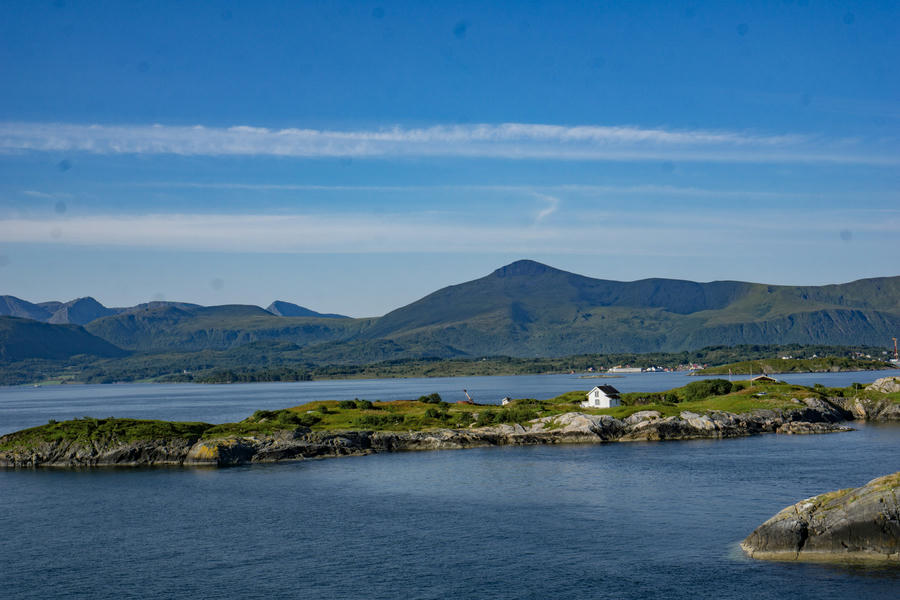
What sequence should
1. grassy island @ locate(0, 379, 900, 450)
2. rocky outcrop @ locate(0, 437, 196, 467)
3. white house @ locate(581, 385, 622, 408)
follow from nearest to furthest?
1. rocky outcrop @ locate(0, 437, 196, 467)
2. grassy island @ locate(0, 379, 900, 450)
3. white house @ locate(581, 385, 622, 408)

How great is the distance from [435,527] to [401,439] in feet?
173

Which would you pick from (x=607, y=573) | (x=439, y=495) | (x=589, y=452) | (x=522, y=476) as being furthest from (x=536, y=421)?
(x=607, y=573)

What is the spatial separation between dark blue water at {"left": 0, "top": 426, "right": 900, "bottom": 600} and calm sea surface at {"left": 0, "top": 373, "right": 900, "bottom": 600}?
0.20m

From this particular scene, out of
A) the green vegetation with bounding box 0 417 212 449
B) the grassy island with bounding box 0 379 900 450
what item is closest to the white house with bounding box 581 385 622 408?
the grassy island with bounding box 0 379 900 450

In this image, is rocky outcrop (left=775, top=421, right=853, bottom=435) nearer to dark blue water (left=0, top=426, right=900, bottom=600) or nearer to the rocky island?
the rocky island

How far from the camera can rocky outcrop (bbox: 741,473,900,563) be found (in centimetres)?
4616

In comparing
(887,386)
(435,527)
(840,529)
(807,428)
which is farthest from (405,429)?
(887,386)

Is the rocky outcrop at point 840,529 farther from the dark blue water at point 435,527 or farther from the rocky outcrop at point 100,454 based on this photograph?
the rocky outcrop at point 100,454

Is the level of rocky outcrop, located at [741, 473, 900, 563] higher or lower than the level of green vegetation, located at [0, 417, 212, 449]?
lower

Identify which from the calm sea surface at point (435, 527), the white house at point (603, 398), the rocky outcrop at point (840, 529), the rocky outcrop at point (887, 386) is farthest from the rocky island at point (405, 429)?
the rocky outcrop at point (840, 529)

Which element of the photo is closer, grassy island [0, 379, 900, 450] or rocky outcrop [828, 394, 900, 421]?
grassy island [0, 379, 900, 450]

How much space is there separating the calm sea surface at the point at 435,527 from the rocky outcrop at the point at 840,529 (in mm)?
1726

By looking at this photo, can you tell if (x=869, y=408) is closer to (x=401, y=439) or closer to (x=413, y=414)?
(x=413, y=414)

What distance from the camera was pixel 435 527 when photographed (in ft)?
200
